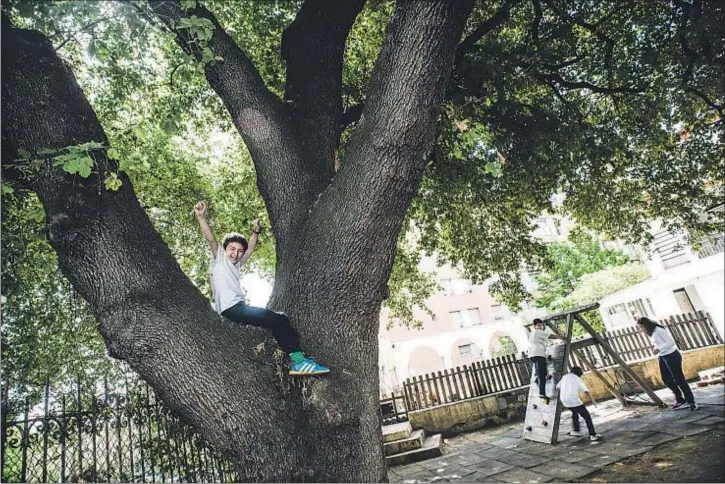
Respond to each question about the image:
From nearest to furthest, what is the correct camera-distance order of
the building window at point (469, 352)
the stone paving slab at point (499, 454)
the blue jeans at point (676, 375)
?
the stone paving slab at point (499, 454), the blue jeans at point (676, 375), the building window at point (469, 352)

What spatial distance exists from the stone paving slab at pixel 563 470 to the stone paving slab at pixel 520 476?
0.11m

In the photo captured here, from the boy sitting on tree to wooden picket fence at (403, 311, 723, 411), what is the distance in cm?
859

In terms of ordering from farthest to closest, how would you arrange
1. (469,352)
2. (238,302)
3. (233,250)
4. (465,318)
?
(465,318), (469,352), (233,250), (238,302)

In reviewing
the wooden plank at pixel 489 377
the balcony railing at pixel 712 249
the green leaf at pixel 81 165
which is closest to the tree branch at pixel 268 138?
the green leaf at pixel 81 165

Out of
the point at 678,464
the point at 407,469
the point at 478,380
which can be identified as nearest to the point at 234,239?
the point at 678,464

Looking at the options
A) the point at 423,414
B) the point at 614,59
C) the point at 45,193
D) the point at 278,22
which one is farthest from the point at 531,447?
the point at 278,22

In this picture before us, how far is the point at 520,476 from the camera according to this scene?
6152 millimetres

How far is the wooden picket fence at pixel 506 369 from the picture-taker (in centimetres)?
1159

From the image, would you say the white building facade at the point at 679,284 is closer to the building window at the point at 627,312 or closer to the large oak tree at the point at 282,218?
the building window at the point at 627,312

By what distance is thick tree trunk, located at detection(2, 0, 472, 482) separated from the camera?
2.58 m

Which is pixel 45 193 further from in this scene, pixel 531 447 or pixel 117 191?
pixel 531 447

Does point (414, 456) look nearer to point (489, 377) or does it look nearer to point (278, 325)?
point (489, 377)

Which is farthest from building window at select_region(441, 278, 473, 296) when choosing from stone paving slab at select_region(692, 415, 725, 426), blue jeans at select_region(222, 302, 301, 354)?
blue jeans at select_region(222, 302, 301, 354)

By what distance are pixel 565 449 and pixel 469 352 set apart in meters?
24.4
